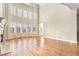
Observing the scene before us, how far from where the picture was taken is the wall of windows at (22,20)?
1.63m

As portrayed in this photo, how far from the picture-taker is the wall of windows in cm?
163

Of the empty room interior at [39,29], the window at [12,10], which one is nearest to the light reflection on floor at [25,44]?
the empty room interior at [39,29]

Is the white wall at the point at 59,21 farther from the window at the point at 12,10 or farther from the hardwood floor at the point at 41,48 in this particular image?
the window at the point at 12,10

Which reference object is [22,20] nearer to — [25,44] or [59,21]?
[25,44]

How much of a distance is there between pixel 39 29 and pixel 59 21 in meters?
0.29

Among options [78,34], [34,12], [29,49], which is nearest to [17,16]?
[34,12]

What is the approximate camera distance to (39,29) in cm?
167

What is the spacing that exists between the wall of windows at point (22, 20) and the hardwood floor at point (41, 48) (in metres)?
0.11

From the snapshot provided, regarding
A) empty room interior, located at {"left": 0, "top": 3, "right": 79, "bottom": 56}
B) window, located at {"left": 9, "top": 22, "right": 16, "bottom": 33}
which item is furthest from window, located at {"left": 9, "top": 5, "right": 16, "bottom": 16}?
window, located at {"left": 9, "top": 22, "right": 16, "bottom": 33}

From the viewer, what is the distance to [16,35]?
64.6 inches

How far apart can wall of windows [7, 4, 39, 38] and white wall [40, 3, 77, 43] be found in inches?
4.6

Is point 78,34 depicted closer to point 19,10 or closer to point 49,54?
point 49,54

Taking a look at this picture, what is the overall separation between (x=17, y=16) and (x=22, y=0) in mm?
237

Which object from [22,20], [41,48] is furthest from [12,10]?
[41,48]
